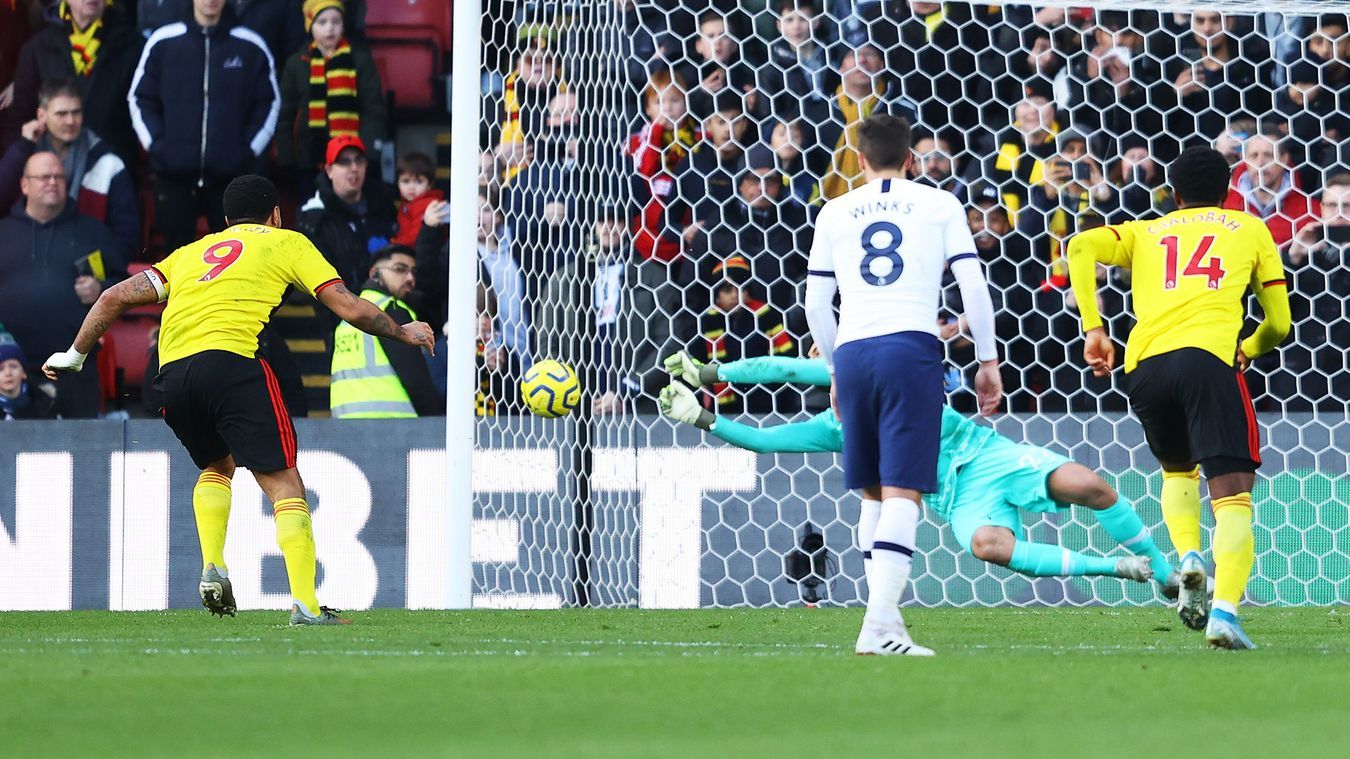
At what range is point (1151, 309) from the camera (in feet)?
18.6

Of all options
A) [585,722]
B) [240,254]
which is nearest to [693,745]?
[585,722]

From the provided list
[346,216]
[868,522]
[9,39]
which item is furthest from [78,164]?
[868,522]

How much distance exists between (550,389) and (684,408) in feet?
2.82

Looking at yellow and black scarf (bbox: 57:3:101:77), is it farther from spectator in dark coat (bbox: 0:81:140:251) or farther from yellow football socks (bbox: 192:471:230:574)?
yellow football socks (bbox: 192:471:230:574)

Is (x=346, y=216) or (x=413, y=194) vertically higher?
(x=413, y=194)

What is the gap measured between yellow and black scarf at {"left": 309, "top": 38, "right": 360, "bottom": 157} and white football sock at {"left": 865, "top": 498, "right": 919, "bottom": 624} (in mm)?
6908

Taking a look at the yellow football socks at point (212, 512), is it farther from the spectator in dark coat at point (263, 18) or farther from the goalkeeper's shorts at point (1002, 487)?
the spectator in dark coat at point (263, 18)

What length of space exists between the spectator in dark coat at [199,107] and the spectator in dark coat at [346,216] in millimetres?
564

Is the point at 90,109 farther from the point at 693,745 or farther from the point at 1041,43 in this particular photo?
the point at 693,745

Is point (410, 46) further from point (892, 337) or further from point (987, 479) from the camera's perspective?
point (892, 337)

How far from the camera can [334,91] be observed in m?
11.2

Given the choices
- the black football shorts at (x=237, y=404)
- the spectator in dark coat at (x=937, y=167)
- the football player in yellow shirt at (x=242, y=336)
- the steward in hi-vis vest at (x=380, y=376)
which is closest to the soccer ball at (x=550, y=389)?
the steward in hi-vis vest at (x=380, y=376)

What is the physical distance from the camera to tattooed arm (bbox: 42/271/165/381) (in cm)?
686

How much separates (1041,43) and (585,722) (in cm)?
709
